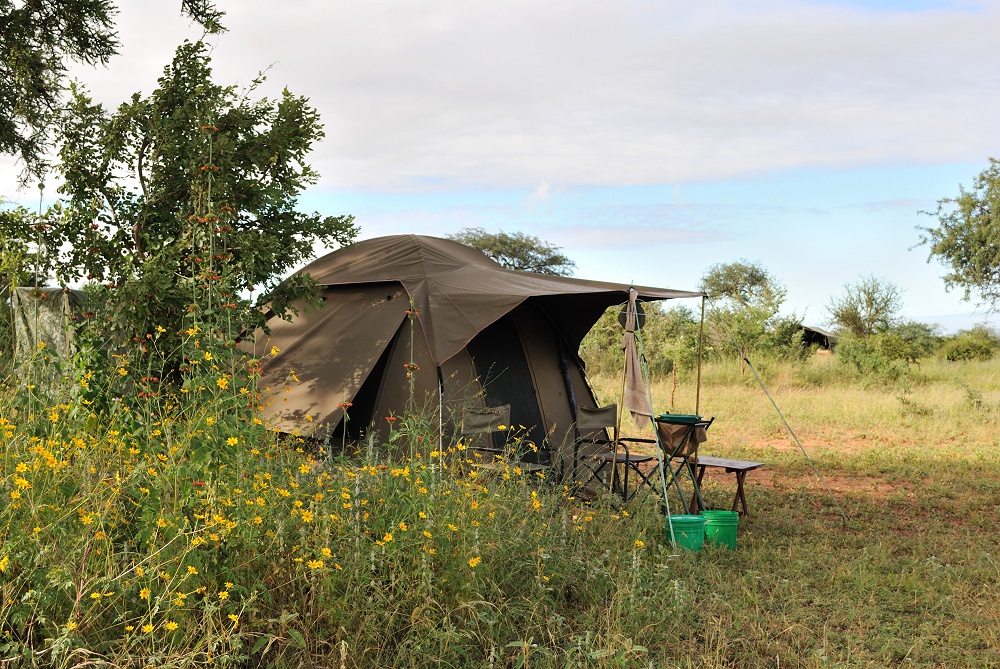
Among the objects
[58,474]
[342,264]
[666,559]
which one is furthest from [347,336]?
[58,474]

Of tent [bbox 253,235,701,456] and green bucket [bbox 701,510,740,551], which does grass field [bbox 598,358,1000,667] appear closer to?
green bucket [bbox 701,510,740,551]

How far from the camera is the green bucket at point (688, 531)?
17.4 feet

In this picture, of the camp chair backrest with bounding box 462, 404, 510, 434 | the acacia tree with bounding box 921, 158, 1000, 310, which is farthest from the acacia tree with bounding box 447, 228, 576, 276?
the camp chair backrest with bounding box 462, 404, 510, 434

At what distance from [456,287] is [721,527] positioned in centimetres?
275

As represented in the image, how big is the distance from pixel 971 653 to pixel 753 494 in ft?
11.5

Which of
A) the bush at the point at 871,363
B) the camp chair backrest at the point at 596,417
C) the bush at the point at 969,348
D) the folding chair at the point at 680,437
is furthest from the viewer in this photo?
the bush at the point at 969,348

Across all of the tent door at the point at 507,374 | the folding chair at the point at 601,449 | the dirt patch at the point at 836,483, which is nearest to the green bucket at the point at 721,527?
the folding chair at the point at 601,449

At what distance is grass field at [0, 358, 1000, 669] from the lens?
296cm

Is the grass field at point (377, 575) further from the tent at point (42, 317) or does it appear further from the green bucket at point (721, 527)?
the tent at point (42, 317)

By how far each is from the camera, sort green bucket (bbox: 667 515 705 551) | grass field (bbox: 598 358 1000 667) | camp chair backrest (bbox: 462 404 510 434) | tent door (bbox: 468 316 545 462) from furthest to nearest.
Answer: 1. tent door (bbox: 468 316 545 462)
2. camp chair backrest (bbox: 462 404 510 434)
3. green bucket (bbox: 667 515 705 551)
4. grass field (bbox: 598 358 1000 667)

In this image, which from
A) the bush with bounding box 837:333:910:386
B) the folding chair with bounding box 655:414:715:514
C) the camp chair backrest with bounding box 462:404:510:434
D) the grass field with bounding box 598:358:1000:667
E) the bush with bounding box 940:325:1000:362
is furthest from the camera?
the bush with bounding box 940:325:1000:362

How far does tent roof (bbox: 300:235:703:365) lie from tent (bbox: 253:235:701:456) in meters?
0.01

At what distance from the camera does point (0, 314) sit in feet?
26.9

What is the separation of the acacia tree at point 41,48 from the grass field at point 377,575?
6.75 metres
